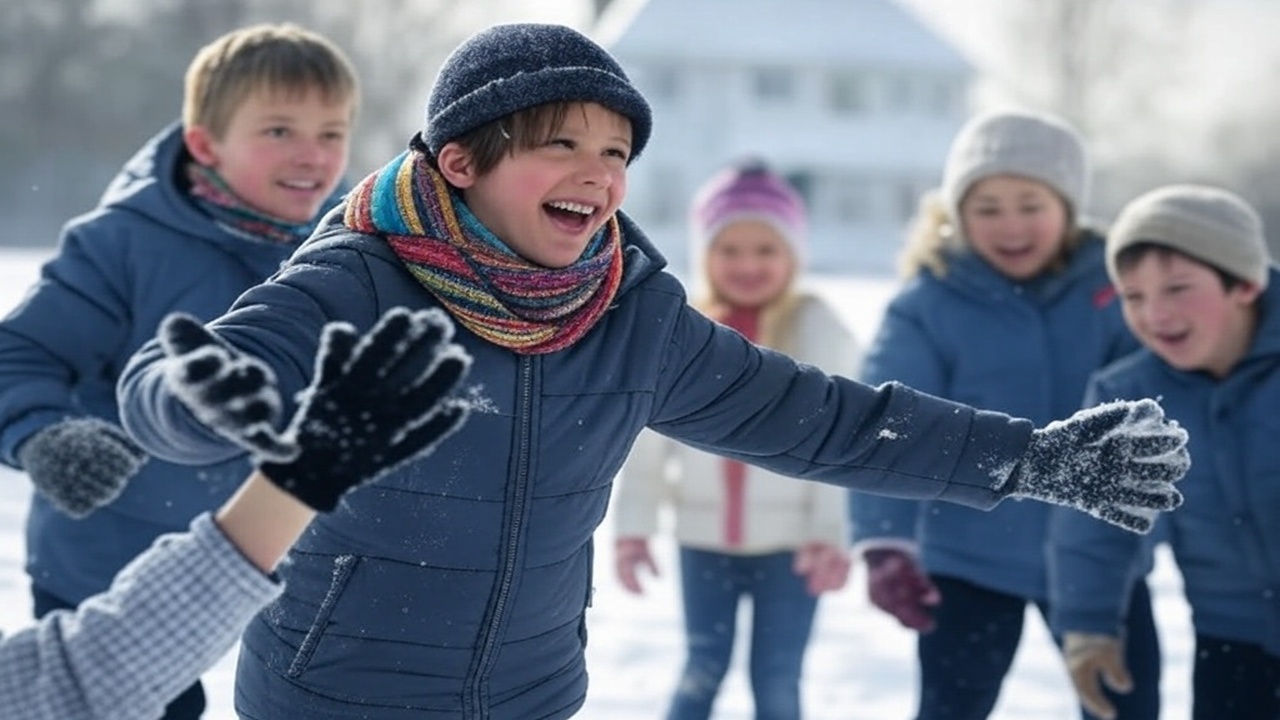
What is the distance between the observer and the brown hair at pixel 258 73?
3.73 m

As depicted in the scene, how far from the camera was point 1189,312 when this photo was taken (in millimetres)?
3836

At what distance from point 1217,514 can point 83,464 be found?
7.78ft

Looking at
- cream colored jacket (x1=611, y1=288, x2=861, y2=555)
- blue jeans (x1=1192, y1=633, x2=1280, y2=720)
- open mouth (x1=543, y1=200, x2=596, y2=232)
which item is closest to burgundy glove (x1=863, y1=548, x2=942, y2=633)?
cream colored jacket (x1=611, y1=288, x2=861, y2=555)

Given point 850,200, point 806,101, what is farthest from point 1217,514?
point 806,101

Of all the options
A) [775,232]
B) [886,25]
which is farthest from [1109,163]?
[775,232]

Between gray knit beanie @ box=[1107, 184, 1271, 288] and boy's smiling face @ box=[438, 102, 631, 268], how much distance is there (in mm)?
1857

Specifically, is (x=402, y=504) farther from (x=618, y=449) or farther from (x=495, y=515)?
(x=618, y=449)

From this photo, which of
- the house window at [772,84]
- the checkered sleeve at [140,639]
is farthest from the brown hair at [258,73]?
the house window at [772,84]

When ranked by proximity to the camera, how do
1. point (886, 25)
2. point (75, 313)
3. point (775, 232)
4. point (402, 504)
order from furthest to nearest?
point (886, 25) < point (775, 232) < point (75, 313) < point (402, 504)

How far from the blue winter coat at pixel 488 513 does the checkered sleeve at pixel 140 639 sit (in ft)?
1.76

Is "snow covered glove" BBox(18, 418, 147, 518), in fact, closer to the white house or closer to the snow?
the snow

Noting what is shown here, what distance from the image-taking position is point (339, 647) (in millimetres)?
2430

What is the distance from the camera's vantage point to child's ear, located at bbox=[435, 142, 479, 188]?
2508 mm

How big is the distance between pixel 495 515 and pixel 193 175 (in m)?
1.63
